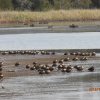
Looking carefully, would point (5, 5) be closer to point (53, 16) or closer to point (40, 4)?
point (40, 4)

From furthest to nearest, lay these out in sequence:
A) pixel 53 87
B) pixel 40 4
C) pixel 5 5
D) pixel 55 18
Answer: pixel 40 4, pixel 5 5, pixel 55 18, pixel 53 87

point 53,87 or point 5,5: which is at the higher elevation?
point 53,87

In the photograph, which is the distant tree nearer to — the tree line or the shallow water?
the tree line

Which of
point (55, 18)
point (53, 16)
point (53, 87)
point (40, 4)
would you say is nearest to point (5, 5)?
point (40, 4)

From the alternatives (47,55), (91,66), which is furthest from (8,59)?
(91,66)

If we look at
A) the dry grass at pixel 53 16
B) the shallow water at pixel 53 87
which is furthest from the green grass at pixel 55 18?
the shallow water at pixel 53 87

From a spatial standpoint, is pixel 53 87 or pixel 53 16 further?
pixel 53 16

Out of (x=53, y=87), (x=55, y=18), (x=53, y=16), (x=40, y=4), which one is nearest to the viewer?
(x=53, y=87)

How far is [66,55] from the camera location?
28766mm

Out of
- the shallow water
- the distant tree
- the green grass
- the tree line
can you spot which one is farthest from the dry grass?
the shallow water

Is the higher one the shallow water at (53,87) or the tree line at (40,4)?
the shallow water at (53,87)

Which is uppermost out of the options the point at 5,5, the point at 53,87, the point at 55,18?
the point at 53,87

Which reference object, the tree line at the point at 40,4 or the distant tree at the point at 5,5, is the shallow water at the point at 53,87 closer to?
the distant tree at the point at 5,5

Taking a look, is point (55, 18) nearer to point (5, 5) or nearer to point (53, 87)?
point (5, 5)
